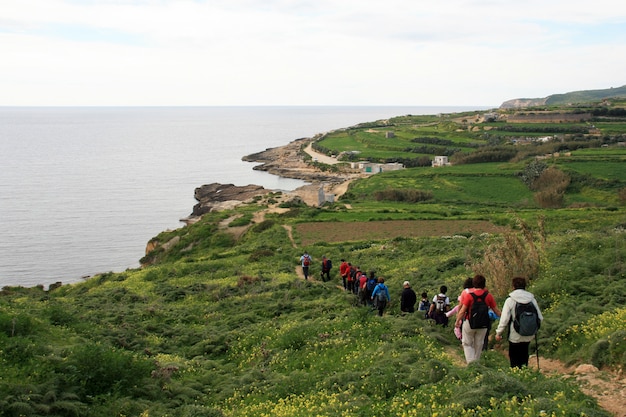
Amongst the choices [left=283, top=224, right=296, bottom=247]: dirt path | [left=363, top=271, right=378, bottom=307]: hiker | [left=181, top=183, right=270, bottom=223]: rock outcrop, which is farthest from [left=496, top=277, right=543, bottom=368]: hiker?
[left=181, top=183, right=270, bottom=223]: rock outcrop

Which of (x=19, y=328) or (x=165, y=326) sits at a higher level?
(x=19, y=328)

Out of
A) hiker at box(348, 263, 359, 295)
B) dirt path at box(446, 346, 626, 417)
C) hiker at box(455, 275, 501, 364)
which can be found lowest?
hiker at box(348, 263, 359, 295)

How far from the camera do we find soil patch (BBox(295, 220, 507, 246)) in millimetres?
42188

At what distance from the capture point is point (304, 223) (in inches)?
1944

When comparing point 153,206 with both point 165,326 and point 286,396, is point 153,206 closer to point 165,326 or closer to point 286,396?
point 165,326

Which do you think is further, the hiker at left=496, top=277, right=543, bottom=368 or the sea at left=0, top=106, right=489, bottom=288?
the sea at left=0, top=106, right=489, bottom=288

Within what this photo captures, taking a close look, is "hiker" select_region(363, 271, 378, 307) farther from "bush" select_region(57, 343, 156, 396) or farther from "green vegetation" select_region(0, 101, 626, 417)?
"bush" select_region(57, 343, 156, 396)

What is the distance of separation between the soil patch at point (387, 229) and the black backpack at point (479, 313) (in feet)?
97.6

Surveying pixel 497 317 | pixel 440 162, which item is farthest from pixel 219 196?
pixel 497 317

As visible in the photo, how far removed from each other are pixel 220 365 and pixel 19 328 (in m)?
5.19

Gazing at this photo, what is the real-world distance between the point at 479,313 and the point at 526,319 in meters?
1.15

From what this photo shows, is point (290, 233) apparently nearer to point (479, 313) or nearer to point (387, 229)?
point (387, 229)

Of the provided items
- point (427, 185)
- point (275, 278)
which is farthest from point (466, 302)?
point (427, 185)

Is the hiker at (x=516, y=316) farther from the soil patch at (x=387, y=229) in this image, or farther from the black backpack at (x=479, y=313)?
the soil patch at (x=387, y=229)
